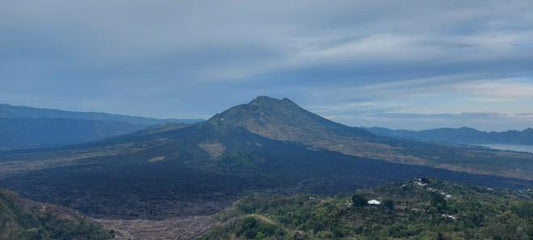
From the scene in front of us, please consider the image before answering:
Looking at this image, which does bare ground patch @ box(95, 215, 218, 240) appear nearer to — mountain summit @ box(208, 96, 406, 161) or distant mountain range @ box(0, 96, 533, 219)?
distant mountain range @ box(0, 96, 533, 219)

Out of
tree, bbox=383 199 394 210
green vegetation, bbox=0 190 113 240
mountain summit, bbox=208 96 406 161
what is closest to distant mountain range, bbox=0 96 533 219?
mountain summit, bbox=208 96 406 161

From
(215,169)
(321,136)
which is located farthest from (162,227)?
Result: (321,136)

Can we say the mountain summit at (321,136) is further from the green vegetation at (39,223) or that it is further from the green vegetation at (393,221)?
the green vegetation at (39,223)

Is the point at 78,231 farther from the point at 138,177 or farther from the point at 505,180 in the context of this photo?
the point at 505,180

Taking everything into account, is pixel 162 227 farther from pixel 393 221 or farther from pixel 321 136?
pixel 321 136

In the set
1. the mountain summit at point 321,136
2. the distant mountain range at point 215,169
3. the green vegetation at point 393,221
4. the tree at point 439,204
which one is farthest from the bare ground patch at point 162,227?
the mountain summit at point 321,136

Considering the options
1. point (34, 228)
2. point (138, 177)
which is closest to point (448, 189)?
point (34, 228)
